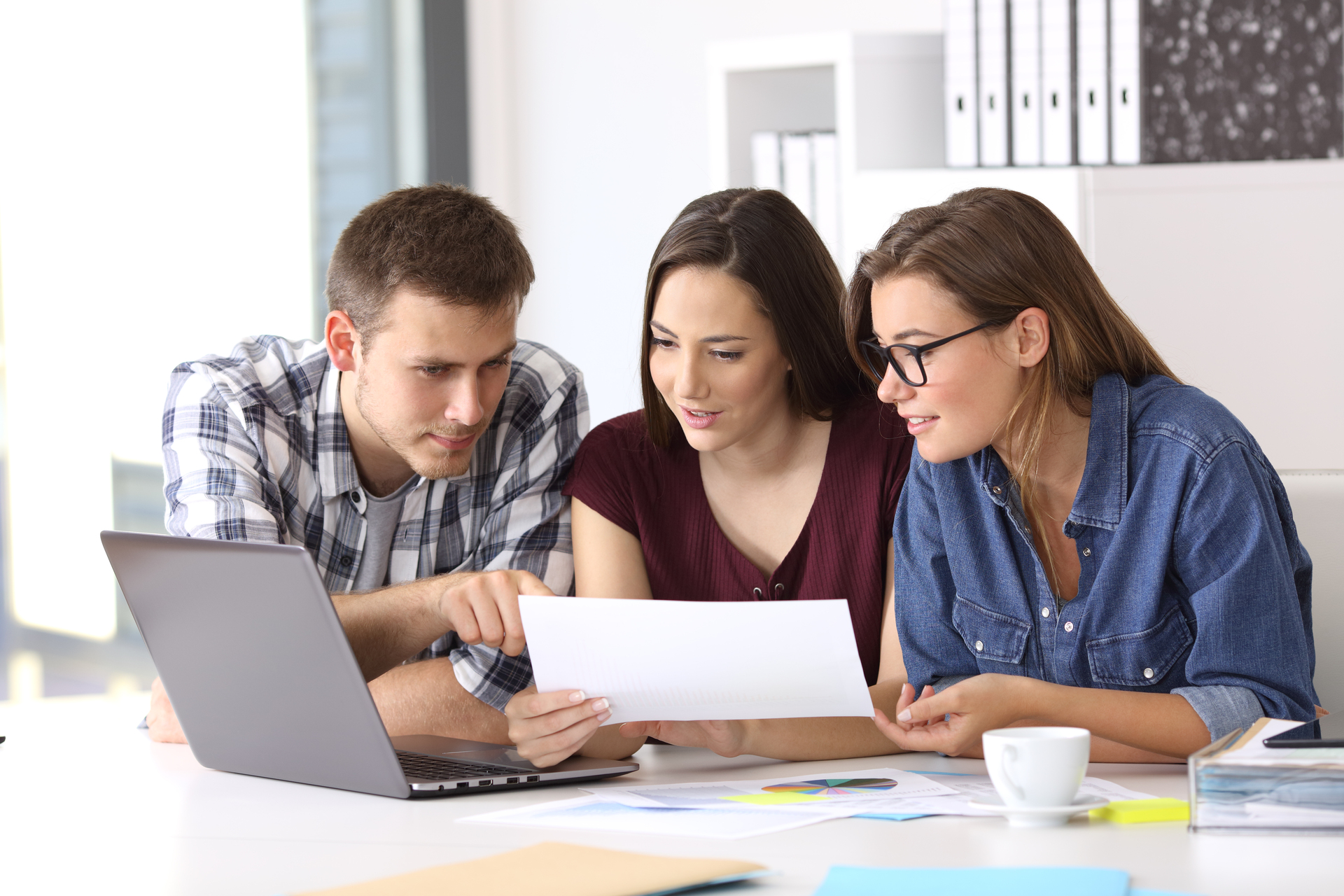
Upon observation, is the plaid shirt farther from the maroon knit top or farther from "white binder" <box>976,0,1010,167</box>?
"white binder" <box>976,0,1010,167</box>

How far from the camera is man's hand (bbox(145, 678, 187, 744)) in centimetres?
150

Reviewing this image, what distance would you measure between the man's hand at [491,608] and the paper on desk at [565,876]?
0.39 meters

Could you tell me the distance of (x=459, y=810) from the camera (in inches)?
45.0

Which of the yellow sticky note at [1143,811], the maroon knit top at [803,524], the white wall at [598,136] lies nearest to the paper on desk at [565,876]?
the yellow sticky note at [1143,811]

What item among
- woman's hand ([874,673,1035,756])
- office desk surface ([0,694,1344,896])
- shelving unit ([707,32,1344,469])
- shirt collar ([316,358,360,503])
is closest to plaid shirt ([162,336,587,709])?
shirt collar ([316,358,360,503])

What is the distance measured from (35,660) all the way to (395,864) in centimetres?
219

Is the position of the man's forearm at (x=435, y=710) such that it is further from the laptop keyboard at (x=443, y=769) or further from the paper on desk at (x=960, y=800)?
the paper on desk at (x=960, y=800)

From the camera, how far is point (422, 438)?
171 centimetres

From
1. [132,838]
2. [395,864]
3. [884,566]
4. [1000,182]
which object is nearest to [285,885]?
[395,864]

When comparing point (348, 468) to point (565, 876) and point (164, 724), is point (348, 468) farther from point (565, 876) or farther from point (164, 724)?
point (565, 876)

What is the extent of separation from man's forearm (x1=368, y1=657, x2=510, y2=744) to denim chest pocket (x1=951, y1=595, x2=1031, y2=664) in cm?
54

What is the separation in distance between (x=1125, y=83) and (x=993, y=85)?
24 cm

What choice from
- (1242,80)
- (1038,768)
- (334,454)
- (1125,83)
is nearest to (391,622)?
(334,454)

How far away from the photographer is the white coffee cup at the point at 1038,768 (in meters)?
1.02
